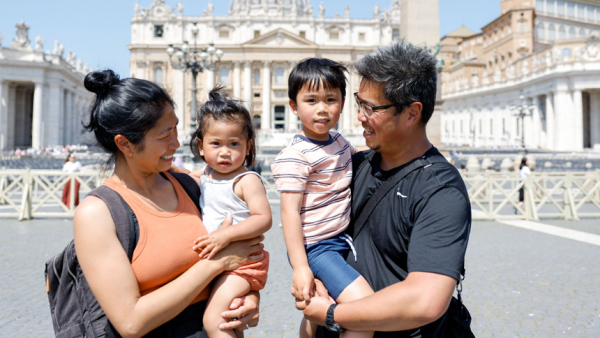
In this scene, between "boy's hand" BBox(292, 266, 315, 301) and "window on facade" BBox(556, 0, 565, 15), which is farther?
"window on facade" BBox(556, 0, 565, 15)

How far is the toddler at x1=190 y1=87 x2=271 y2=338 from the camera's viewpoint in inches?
74.4

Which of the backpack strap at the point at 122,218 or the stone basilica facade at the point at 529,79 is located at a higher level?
the stone basilica facade at the point at 529,79

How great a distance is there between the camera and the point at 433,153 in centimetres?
191

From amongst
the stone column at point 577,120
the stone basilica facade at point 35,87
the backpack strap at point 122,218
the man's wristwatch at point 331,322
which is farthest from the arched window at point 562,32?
the backpack strap at point 122,218

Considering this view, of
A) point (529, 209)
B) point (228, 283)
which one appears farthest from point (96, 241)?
point (529, 209)

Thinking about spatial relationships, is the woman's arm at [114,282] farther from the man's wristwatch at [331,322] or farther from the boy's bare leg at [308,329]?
the boy's bare leg at [308,329]

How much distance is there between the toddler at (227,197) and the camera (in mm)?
1891

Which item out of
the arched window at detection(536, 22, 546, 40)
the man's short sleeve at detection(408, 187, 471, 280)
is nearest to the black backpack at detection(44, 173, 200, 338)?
the man's short sleeve at detection(408, 187, 471, 280)

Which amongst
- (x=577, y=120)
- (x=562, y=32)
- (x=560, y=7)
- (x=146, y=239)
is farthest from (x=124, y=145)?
(x=560, y=7)

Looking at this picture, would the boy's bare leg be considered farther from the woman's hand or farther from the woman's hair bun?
the woman's hair bun

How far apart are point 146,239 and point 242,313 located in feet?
1.63

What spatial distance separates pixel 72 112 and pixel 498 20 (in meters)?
52.1

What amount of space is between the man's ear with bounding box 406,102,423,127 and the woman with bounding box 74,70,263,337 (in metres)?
0.81

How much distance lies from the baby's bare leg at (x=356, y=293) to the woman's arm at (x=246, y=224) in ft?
1.35
